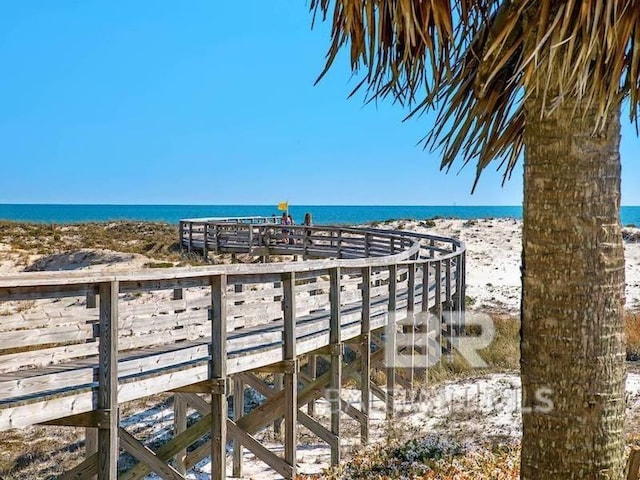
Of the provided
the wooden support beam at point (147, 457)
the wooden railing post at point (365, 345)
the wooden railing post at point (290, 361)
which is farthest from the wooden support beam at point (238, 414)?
the wooden support beam at point (147, 457)

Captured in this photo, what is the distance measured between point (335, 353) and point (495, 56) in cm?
513

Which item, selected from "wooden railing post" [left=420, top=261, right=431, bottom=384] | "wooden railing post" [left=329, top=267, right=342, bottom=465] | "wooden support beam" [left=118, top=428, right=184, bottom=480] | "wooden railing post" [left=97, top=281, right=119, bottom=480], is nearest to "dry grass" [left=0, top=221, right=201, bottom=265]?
"wooden railing post" [left=420, top=261, right=431, bottom=384]

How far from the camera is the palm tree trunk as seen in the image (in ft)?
12.3

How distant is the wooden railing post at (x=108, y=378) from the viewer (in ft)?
16.1

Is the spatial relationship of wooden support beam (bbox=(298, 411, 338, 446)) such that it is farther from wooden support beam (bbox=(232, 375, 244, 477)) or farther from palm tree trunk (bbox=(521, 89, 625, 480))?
palm tree trunk (bbox=(521, 89, 625, 480))

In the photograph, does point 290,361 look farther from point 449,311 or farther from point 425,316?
point 449,311

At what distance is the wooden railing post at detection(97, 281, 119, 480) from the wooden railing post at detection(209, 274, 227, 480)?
3.88 ft

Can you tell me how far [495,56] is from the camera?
13.2ft

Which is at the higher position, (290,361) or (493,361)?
(290,361)

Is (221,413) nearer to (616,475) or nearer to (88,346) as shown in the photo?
(88,346)

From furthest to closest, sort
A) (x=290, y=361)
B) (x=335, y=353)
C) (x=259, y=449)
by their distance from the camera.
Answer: (x=335, y=353) < (x=259, y=449) < (x=290, y=361)

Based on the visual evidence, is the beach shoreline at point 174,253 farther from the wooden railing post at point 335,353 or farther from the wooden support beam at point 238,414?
the wooden railing post at point 335,353

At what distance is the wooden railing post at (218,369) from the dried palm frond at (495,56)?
2192 millimetres

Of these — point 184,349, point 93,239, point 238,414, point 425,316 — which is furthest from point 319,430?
point 93,239
